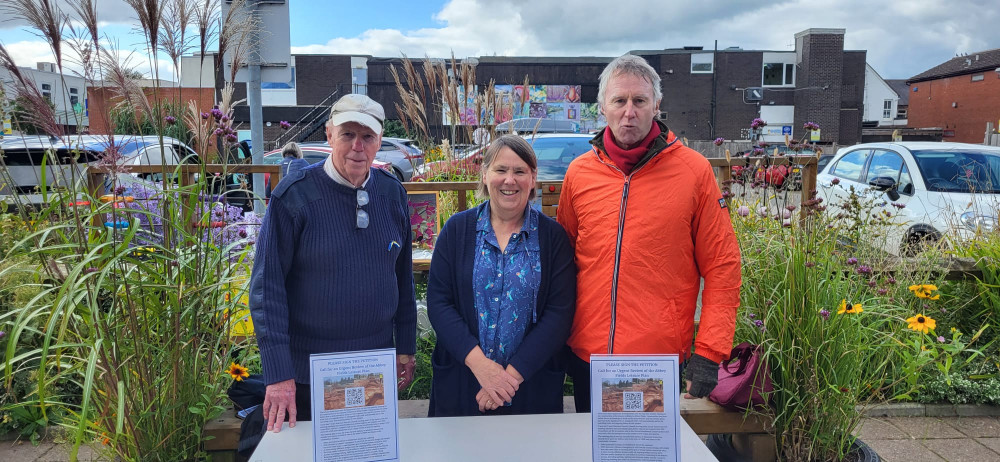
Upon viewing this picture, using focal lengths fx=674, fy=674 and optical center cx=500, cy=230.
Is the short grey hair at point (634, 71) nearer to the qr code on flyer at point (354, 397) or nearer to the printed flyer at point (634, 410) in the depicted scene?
the printed flyer at point (634, 410)

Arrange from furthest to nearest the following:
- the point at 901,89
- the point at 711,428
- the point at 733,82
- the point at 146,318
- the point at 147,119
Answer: the point at 901,89 → the point at 733,82 → the point at 711,428 → the point at 147,119 → the point at 146,318

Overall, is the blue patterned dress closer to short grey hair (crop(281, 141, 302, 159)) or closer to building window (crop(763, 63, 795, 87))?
short grey hair (crop(281, 141, 302, 159))

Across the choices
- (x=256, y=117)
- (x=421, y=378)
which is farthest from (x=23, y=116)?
(x=421, y=378)

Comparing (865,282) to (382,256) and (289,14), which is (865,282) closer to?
(382,256)

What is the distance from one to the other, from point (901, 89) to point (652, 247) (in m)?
71.1

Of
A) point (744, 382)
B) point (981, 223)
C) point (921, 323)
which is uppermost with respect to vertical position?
point (981, 223)

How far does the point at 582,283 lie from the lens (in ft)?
7.45

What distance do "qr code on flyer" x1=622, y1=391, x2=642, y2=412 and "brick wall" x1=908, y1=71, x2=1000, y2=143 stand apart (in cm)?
4724

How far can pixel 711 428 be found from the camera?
8.08 ft

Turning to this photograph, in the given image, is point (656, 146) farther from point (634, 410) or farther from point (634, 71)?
point (634, 410)

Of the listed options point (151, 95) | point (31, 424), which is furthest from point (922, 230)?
point (31, 424)

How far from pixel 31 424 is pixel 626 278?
3.12 meters

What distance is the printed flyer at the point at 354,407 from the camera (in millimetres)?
1631

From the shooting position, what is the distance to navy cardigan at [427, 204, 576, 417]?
7.23 feet
